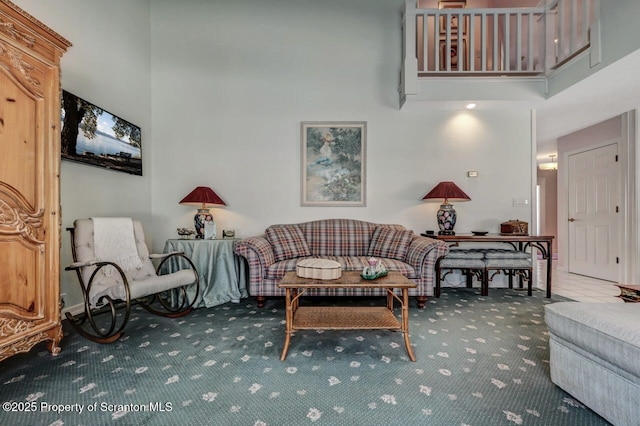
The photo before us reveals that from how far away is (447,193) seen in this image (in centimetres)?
357

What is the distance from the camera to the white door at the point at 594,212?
4.20m

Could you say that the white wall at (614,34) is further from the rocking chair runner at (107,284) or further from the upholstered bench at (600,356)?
the rocking chair runner at (107,284)

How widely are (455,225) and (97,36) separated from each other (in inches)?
187

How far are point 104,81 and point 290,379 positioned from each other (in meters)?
3.56

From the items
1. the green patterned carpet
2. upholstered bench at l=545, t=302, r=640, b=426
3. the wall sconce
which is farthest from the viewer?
the wall sconce

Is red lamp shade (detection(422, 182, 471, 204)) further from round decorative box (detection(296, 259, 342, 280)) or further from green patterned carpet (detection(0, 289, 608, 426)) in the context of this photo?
round decorative box (detection(296, 259, 342, 280))

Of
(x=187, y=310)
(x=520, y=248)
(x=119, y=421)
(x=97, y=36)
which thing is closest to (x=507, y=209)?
(x=520, y=248)

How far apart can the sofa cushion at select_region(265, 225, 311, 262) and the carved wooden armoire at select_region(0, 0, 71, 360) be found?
1.91 m

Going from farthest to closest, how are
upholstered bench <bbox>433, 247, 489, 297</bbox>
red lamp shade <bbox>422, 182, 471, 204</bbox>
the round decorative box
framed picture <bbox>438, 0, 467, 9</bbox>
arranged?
framed picture <bbox>438, 0, 467, 9</bbox> → red lamp shade <bbox>422, 182, 471, 204</bbox> → upholstered bench <bbox>433, 247, 489, 297</bbox> → the round decorative box

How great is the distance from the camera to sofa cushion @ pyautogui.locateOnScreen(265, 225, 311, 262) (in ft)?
10.9

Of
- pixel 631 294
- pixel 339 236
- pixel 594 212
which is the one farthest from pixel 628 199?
pixel 339 236

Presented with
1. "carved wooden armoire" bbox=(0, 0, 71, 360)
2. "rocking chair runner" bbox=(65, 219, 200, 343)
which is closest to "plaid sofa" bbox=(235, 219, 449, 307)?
"rocking chair runner" bbox=(65, 219, 200, 343)

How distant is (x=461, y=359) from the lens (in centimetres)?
189

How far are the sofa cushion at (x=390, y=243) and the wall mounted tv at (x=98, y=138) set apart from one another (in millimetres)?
3120
